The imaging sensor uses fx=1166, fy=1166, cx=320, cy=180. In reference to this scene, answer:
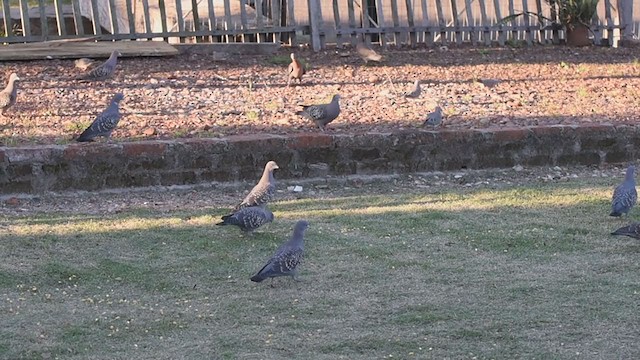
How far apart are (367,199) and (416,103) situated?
2.98 meters

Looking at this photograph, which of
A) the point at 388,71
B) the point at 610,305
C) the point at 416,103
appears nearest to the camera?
the point at 610,305

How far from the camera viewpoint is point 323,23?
16.4 m

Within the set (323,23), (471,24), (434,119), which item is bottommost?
(434,119)

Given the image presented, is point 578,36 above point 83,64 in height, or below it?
below

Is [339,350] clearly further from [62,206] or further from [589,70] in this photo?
[589,70]

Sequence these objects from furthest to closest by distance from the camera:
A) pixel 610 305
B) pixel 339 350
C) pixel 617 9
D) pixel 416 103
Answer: pixel 617 9, pixel 416 103, pixel 610 305, pixel 339 350

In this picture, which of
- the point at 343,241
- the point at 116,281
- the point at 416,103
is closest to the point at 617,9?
the point at 416,103

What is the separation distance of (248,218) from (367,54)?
6.62m

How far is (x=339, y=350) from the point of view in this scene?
643 centimetres

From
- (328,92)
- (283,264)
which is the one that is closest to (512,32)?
(328,92)

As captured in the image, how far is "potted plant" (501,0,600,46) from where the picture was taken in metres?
16.8

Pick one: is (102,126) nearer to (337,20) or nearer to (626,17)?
(337,20)

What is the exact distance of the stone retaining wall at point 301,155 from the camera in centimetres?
1034

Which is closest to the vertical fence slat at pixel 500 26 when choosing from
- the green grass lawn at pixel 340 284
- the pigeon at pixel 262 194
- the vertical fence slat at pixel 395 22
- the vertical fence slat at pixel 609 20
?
the vertical fence slat at pixel 395 22
